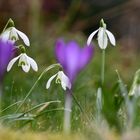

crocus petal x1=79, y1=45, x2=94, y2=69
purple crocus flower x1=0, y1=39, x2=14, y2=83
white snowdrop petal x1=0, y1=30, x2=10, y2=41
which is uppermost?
white snowdrop petal x1=0, y1=30, x2=10, y2=41

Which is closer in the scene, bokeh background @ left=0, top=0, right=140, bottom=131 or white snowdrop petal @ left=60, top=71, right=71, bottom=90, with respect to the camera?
white snowdrop petal @ left=60, top=71, right=71, bottom=90

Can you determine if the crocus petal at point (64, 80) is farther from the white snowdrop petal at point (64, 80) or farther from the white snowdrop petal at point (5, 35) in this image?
the white snowdrop petal at point (5, 35)

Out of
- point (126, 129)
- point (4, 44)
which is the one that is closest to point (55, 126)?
point (4, 44)

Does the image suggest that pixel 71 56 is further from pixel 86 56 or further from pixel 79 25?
pixel 79 25

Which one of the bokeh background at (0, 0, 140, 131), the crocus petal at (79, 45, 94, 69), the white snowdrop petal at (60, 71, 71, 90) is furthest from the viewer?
the bokeh background at (0, 0, 140, 131)

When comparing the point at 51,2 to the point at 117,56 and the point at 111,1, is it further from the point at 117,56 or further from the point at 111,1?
the point at 117,56

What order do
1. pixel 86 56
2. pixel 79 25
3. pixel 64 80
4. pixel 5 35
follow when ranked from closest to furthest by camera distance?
pixel 86 56 < pixel 64 80 < pixel 5 35 < pixel 79 25

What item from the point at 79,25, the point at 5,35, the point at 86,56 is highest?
the point at 79,25

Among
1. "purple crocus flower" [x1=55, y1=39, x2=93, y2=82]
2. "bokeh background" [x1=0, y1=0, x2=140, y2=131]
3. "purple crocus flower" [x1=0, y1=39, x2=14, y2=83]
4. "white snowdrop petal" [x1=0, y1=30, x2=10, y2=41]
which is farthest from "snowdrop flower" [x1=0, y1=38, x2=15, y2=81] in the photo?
"bokeh background" [x1=0, y1=0, x2=140, y2=131]

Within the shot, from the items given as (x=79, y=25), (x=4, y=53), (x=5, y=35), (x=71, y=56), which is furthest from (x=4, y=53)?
(x=79, y=25)

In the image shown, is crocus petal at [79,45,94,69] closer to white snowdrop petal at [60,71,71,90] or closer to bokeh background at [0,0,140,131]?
white snowdrop petal at [60,71,71,90]

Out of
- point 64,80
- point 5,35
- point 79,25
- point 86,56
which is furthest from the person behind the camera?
point 79,25

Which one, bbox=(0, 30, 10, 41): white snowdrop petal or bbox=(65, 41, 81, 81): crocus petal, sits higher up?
bbox=(0, 30, 10, 41): white snowdrop petal

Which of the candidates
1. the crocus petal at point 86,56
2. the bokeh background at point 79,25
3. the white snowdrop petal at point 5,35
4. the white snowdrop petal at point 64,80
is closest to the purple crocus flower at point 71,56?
the crocus petal at point 86,56
